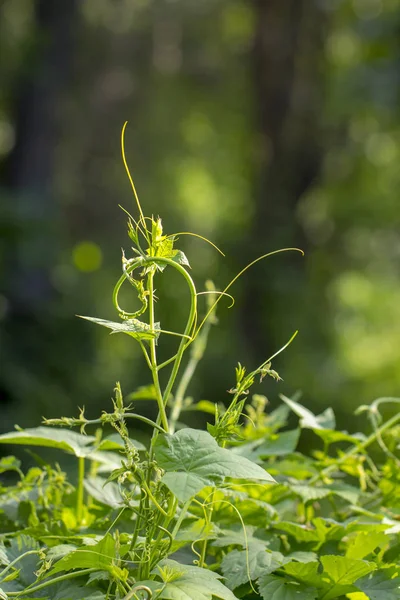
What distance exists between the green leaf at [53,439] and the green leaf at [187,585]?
0.23 metres

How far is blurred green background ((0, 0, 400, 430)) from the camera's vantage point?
5449mm

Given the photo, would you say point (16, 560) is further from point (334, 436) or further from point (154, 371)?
point (334, 436)

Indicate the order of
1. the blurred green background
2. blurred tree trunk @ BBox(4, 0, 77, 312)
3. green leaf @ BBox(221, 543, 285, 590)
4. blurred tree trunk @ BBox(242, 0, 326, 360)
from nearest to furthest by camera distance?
green leaf @ BBox(221, 543, 285, 590) → the blurred green background → blurred tree trunk @ BBox(4, 0, 77, 312) → blurred tree trunk @ BBox(242, 0, 326, 360)

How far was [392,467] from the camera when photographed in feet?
2.94

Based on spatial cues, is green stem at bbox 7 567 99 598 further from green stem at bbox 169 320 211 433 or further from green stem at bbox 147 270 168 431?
green stem at bbox 169 320 211 433

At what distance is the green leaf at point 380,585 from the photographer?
2.19 ft

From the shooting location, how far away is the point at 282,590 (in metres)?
0.66

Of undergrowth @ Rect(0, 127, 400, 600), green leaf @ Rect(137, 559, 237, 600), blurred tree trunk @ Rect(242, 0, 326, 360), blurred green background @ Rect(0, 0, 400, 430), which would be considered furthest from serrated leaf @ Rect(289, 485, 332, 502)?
blurred tree trunk @ Rect(242, 0, 326, 360)

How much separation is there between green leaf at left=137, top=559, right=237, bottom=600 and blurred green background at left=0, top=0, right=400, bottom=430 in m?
3.97

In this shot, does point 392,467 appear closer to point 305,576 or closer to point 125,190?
point 305,576

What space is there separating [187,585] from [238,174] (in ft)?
38.2

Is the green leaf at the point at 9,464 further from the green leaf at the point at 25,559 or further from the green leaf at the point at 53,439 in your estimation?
the green leaf at the point at 25,559

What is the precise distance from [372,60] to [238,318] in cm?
272

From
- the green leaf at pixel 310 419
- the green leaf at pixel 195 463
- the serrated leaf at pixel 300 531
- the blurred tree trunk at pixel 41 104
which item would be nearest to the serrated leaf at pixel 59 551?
the green leaf at pixel 195 463
